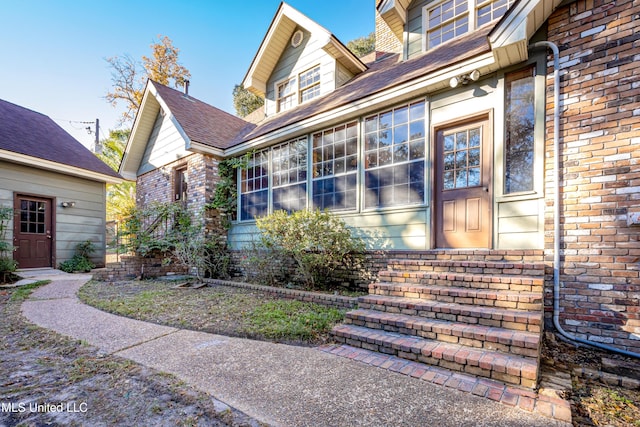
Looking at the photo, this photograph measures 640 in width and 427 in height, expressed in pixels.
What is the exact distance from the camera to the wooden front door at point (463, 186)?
4.24m

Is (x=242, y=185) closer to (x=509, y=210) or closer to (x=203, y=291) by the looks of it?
(x=203, y=291)

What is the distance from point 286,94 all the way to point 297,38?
1.47 metres

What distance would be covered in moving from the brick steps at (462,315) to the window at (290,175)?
318 centimetres

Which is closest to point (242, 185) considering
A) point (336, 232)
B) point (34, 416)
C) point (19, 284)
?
point (336, 232)

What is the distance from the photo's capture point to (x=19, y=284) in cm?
635

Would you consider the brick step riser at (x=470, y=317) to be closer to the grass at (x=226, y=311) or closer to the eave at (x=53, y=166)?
the grass at (x=226, y=311)

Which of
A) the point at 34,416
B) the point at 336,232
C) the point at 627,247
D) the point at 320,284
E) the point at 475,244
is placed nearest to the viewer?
the point at 34,416

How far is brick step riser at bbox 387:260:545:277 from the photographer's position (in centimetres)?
335

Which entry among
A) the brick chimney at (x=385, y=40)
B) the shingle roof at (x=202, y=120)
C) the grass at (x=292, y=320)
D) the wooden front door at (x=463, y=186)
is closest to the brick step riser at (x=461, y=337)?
the grass at (x=292, y=320)

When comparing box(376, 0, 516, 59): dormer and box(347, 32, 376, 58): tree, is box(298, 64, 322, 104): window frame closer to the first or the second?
box(376, 0, 516, 59): dormer

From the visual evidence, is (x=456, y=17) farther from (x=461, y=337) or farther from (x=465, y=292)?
(x=461, y=337)

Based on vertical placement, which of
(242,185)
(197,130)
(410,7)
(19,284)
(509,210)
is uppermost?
(410,7)

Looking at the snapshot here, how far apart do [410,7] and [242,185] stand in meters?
5.76

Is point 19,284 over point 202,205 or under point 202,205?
under
